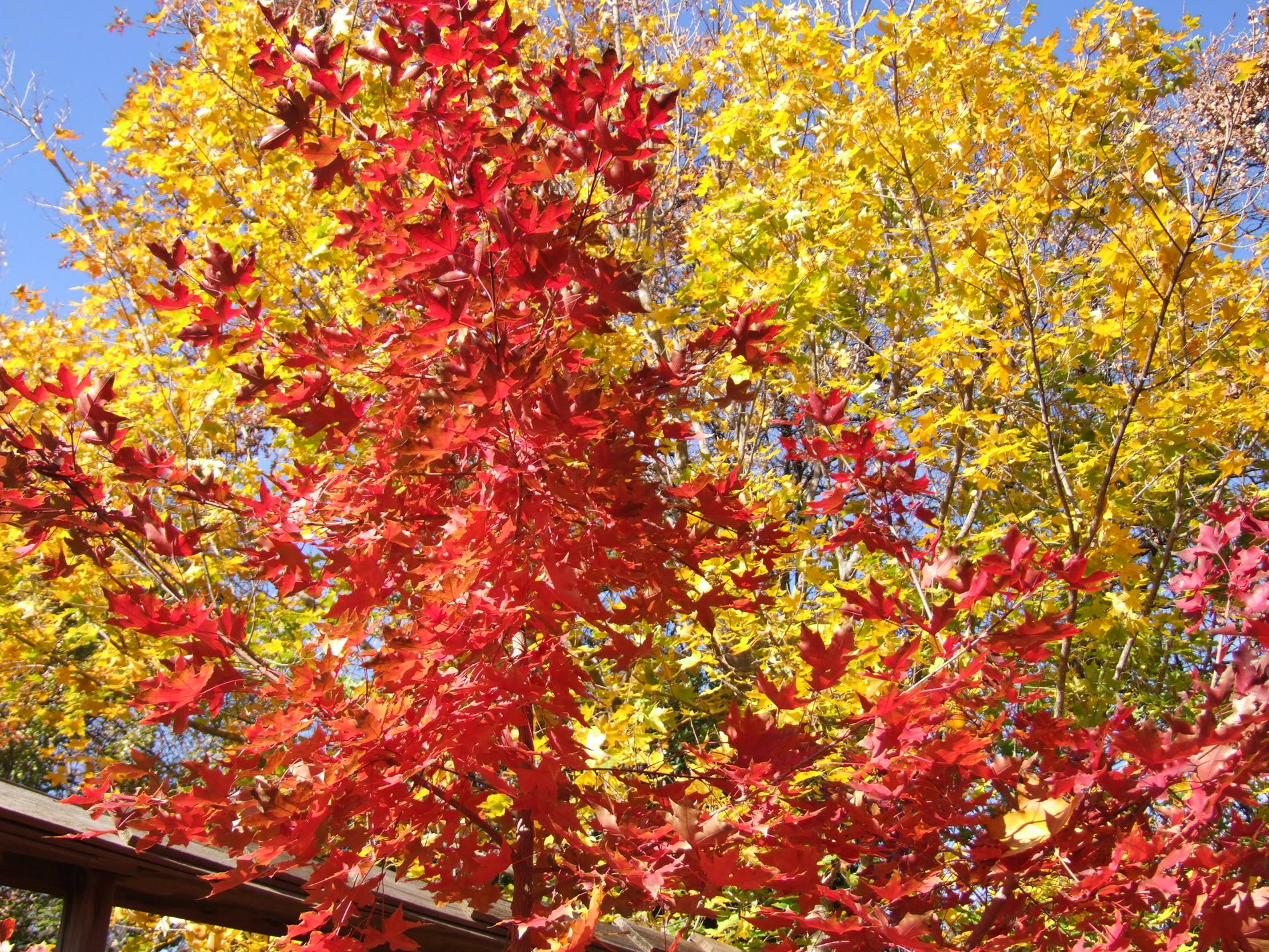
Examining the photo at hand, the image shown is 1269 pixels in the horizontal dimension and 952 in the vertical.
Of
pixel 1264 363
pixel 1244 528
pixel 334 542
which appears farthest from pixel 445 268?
pixel 1264 363

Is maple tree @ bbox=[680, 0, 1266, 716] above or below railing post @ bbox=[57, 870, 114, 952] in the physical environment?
above

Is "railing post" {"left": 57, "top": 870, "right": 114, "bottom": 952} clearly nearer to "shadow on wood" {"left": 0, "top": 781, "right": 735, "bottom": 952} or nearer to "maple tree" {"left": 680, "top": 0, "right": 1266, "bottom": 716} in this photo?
"shadow on wood" {"left": 0, "top": 781, "right": 735, "bottom": 952}

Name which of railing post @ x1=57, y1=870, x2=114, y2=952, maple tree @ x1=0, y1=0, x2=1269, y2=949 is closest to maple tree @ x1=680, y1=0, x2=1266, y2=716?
maple tree @ x1=0, y1=0, x2=1269, y2=949

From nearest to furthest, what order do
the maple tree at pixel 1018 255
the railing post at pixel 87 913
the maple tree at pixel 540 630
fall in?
the maple tree at pixel 540 630, the railing post at pixel 87 913, the maple tree at pixel 1018 255

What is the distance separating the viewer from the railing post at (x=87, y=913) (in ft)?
5.59

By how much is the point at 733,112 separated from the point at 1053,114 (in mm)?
1290

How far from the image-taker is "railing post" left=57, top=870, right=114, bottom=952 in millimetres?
1703

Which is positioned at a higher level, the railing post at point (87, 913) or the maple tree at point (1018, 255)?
the maple tree at point (1018, 255)

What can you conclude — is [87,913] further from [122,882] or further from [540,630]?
[540,630]

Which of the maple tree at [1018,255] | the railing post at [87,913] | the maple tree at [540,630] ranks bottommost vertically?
the railing post at [87,913]

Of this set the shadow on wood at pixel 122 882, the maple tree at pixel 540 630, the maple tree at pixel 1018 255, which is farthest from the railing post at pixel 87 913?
the maple tree at pixel 1018 255

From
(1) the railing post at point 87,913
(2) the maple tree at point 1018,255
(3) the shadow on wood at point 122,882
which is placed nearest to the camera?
(3) the shadow on wood at point 122,882

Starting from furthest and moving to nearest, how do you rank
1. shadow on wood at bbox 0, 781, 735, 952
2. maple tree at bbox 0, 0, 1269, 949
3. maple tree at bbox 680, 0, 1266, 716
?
maple tree at bbox 680, 0, 1266, 716 < shadow on wood at bbox 0, 781, 735, 952 < maple tree at bbox 0, 0, 1269, 949

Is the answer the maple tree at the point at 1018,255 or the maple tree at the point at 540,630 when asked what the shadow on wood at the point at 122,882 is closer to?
the maple tree at the point at 540,630
